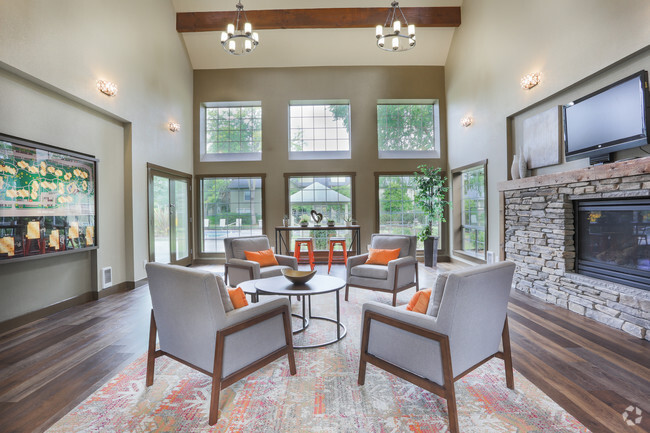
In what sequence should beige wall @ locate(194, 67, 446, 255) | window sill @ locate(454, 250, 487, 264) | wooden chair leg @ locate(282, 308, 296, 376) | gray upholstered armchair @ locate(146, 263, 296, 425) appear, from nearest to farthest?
gray upholstered armchair @ locate(146, 263, 296, 425) → wooden chair leg @ locate(282, 308, 296, 376) → window sill @ locate(454, 250, 487, 264) → beige wall @ locate(194, 67, 446, 255)

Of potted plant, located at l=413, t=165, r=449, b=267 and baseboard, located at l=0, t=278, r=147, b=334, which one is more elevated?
potted plant, located at l=413, t=165, r=449, b=267

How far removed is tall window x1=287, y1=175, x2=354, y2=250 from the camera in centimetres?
694

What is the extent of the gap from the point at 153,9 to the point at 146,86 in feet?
4.61

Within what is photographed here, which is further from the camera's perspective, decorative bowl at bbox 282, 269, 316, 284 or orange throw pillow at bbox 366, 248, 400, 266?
orange throw pillow at bbox 366, 248, 400, 266

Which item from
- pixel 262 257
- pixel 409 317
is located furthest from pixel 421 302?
pixel 262 257

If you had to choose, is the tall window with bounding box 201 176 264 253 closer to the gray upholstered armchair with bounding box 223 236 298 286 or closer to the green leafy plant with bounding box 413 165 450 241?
the gray upholstered armchair with bounding box 223 236 298 286

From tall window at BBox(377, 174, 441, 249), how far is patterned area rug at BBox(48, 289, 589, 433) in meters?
4.64

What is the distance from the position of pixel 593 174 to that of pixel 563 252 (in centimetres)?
95

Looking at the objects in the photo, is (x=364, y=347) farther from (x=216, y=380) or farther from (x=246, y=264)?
(x=246, y=264)

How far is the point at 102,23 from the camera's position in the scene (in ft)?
13.3

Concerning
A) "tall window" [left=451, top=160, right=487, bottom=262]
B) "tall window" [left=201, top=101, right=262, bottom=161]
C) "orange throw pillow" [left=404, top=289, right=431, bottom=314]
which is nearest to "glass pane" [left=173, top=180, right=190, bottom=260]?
"tall window" [left=201, top=101, right=262, bottom=161]

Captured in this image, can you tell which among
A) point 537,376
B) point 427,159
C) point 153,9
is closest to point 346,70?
point 427,159

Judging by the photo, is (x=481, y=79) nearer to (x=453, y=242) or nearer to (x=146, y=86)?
(x=453, y=242)

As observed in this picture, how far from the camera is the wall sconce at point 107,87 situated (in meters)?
3.94
